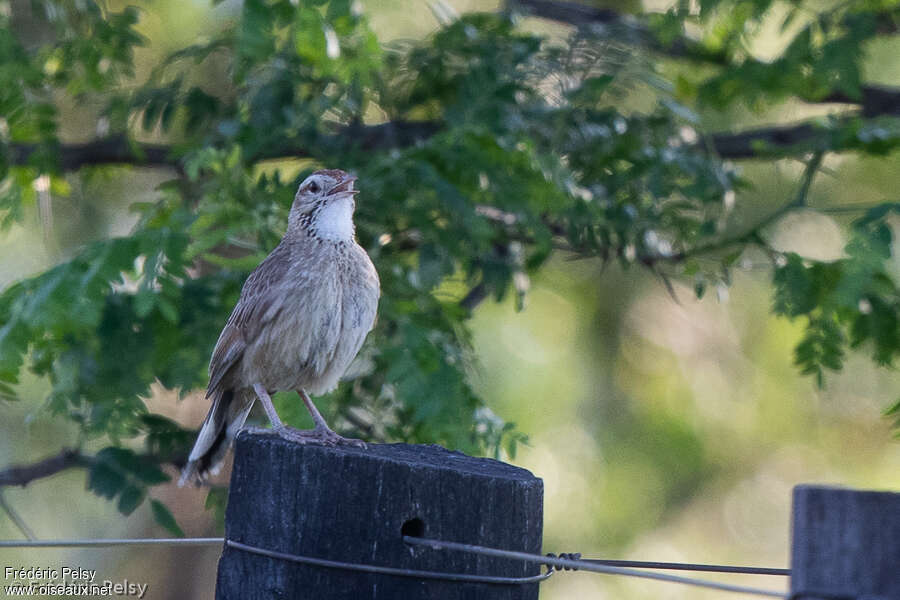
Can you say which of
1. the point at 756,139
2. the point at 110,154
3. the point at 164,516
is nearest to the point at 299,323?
the point at 164,516

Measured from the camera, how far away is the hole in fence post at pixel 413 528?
285cm

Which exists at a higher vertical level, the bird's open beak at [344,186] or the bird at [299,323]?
the bird's open beak at [344,186]

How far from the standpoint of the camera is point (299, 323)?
4.81 metres

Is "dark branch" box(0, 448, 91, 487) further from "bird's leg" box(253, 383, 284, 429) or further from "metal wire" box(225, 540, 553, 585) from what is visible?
"metal wire" box(225, 540, 553, 585)

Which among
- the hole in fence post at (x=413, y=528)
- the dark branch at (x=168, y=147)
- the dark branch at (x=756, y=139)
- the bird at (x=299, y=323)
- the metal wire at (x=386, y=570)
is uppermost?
the dark branch at (x=756, y=139)

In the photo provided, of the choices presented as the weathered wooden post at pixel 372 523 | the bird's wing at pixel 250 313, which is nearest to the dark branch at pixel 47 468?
the bird's wing at pixel 250 313

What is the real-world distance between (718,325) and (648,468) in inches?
65.0

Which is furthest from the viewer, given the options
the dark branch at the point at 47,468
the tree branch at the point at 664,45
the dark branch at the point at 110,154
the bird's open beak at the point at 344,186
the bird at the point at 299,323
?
the dark branch at the point at 110,154

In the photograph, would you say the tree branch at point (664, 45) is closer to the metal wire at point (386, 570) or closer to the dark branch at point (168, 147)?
the dark branch at point (168, 147)

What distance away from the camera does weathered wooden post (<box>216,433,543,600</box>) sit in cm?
284

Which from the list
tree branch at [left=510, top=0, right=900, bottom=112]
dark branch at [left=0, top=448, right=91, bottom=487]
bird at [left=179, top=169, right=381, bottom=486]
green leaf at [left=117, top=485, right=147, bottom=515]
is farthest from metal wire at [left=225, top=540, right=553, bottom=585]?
tree branch at [left=510, top=0, right=900, bottom=112]

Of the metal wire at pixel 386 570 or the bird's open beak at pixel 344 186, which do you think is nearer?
the metal wire at pixel 386 570

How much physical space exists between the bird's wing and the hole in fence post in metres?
2.14

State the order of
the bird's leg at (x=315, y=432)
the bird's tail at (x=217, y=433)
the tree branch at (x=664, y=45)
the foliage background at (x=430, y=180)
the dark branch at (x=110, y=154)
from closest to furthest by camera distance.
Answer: the bird's leg at (x=315, y=432) → the bird's tail at (x=217, y=433) → the foliage background at (x=430, y=180) → the tree branch at (x=664, y=45) → the dark branch at (x=110, y=154)
